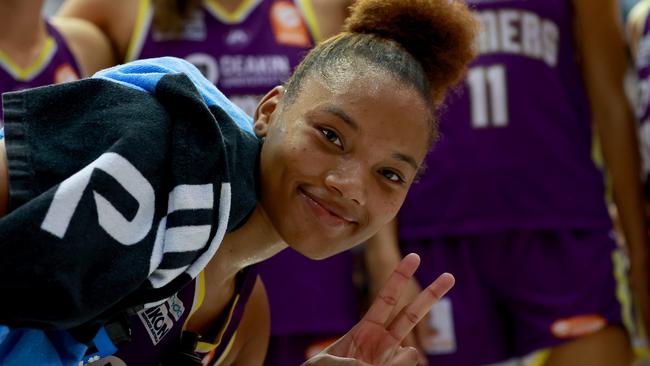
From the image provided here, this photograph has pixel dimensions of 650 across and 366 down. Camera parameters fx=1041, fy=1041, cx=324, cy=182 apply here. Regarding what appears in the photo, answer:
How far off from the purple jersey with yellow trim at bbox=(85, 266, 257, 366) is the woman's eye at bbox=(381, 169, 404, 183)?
325 mm

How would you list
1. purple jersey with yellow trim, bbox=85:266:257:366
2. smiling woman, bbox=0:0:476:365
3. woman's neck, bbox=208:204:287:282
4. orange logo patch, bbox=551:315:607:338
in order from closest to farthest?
1. smiling woman, bbox=0:0:476:365
2. purple jersey with yellow trim, bbox=85:266:257:366
3. woman's neck, bbox=208:204:287:282
4. orange logo patch, bbox=551:315:607:338

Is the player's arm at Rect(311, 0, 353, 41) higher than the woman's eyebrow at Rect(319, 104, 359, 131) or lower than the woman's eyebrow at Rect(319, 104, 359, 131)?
lower

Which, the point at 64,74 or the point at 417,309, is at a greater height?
the point at 64,74

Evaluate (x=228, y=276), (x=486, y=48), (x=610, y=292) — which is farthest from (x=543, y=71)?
(x=228, y=276)

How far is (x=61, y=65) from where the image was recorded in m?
2.61

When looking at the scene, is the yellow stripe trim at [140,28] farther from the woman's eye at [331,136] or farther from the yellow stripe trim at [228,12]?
the woman's eye at [331,136]

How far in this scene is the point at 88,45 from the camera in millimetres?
2623

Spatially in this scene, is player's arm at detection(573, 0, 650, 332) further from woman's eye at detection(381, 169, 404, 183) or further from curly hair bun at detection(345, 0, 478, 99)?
woman's eye at detection(381, 169, 404, 183)

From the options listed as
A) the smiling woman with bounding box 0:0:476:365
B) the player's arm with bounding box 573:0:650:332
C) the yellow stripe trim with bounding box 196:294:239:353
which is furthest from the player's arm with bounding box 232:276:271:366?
the player's arm with bounding box 573:0:650:332

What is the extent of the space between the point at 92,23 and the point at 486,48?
1021mm

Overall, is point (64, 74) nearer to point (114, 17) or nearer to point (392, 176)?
point (114, 17)

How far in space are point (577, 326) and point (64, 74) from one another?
4.74 ft

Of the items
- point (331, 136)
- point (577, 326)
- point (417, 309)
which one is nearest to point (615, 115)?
point (577, 326)

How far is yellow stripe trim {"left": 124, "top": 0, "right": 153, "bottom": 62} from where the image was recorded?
261 cm
